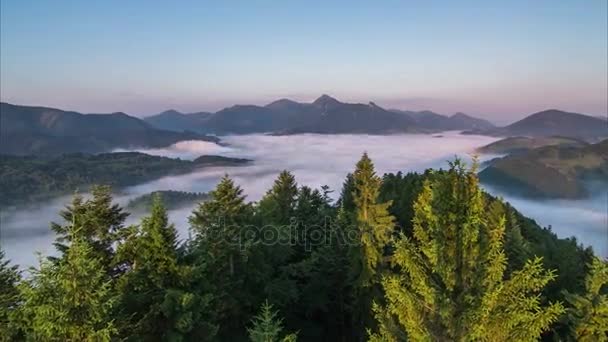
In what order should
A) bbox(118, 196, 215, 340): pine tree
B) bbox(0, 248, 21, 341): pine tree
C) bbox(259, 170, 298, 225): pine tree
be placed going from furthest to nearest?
1. bbox(259, 170, 298, 225): pine tree
2. bbox(118, 196, 215, 340): pine tree
3. bbox(0, 248, 21, 341): pine tree

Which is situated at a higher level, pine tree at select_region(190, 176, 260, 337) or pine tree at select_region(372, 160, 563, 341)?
pine tree at select_region(372, 160, 563, 341)

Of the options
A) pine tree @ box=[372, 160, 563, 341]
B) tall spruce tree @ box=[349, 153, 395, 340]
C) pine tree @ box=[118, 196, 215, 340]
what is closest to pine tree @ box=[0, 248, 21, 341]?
pine tree @ box=[118, 196, 215, 340]

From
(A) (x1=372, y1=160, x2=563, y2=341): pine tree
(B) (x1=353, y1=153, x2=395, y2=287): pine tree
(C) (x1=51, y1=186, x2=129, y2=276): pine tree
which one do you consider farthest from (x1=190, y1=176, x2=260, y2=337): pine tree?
(A) (x1=372, y1=160, x2=563, y2=341): pine tree

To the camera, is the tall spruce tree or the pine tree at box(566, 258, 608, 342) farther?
the tall spruce tree

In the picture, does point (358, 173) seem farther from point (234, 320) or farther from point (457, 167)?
point (457, 167)

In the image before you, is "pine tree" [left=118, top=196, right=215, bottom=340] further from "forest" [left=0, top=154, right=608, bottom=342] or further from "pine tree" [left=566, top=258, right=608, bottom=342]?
"pine tree" [left=566, top=258, right=608, bottom=342]

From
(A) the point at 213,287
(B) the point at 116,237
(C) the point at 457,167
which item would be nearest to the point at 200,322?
(A) the point at 213,287

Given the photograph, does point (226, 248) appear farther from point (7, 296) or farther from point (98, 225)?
point (7, 296)

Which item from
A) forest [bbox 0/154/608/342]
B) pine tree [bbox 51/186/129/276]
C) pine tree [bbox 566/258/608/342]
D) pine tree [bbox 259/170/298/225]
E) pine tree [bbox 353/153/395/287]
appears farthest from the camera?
pine tree [bbox 259/170/298/225]

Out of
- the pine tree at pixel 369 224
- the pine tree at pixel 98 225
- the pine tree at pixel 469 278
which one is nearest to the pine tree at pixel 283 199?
the pine tree at pixel 369 224
